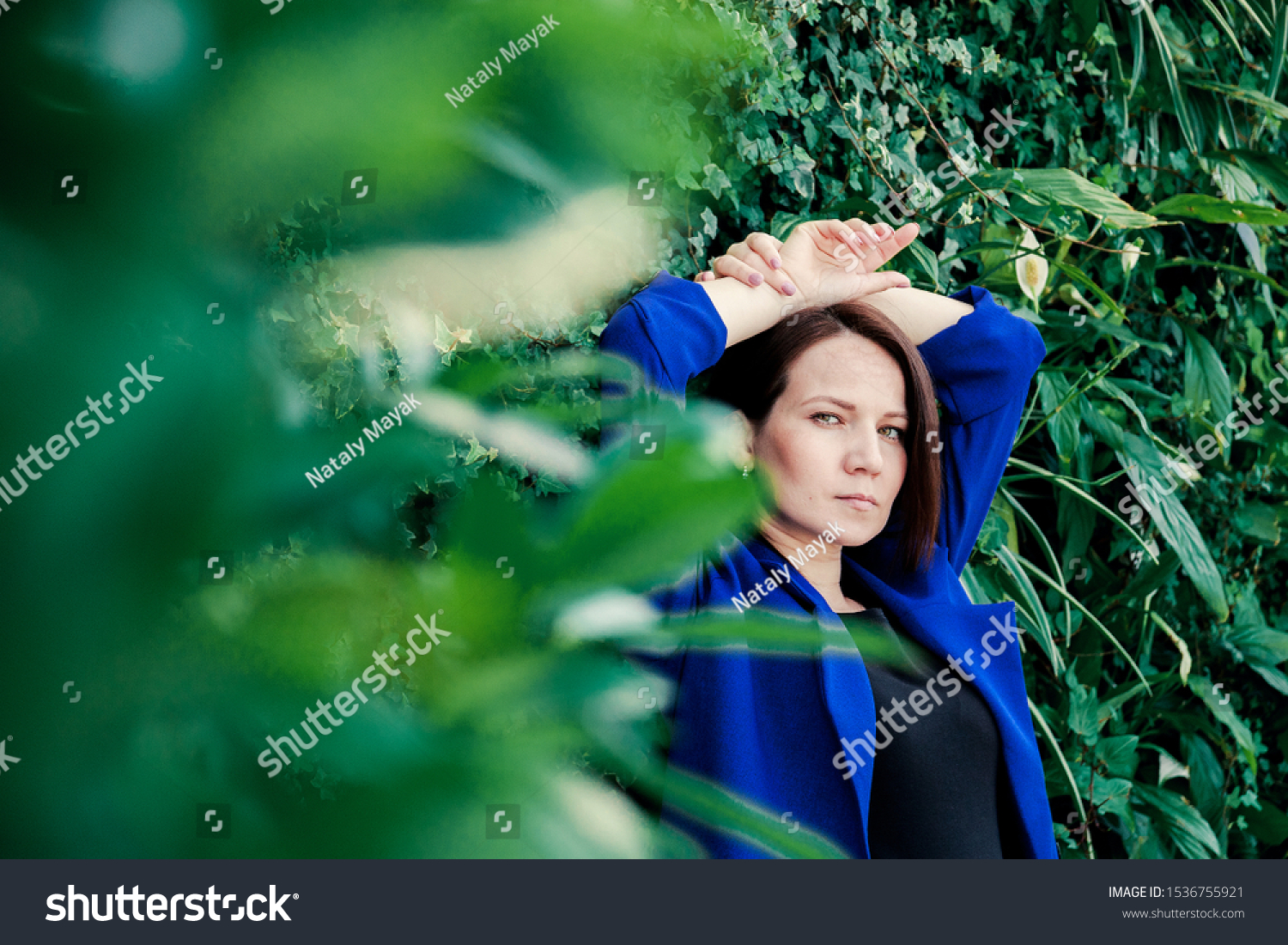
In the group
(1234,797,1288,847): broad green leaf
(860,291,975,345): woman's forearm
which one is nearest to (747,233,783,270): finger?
(860,291,975,345): woman's forearm

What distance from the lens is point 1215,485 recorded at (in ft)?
4.54

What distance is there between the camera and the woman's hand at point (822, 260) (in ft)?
2.89

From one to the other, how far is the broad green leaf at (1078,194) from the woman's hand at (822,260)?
224 mm

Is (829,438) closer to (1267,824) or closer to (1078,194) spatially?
(1078,194)

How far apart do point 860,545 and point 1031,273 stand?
1.36 feet

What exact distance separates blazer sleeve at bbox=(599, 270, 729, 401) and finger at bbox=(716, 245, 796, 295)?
7 cm

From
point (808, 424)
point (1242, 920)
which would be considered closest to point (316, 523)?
point (808, 424)

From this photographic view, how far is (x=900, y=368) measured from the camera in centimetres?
86

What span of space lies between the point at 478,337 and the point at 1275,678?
4.15 ft

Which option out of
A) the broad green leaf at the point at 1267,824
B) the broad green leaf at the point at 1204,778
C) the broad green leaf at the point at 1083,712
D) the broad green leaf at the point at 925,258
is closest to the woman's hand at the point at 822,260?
the broad green leaf at the point at 925,258

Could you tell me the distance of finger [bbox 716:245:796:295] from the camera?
87 cm

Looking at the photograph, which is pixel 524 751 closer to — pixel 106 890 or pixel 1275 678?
pixel 106 890

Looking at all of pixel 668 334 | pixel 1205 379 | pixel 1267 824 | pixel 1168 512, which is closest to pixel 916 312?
pixel 668 334

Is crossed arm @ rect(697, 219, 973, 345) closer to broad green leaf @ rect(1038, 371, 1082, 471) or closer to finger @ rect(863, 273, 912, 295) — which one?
finger @ rect(863, 273, 912, 295)
